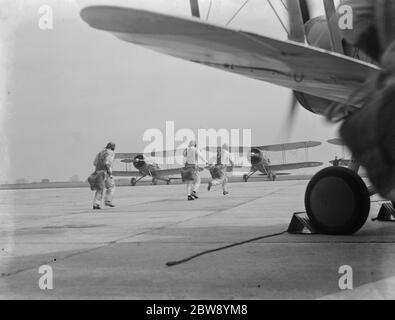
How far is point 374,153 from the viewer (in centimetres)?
256

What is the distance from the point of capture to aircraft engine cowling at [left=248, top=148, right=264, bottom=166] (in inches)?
883

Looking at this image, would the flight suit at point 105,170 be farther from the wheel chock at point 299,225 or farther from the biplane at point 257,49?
the biplane at point 257,49

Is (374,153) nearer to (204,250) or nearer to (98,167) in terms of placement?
(204,250)

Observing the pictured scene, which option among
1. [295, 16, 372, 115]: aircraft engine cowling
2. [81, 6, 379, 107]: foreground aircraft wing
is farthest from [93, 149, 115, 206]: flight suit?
[81, 6, 379, 107]: foreground aircraft wing

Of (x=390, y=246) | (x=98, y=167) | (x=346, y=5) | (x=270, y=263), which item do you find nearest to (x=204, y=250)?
(x=270, y=263)

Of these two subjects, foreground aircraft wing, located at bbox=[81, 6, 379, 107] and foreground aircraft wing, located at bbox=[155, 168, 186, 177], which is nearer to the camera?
foreground aircraft wing, located at bbox=[81, 6, 379, 107]

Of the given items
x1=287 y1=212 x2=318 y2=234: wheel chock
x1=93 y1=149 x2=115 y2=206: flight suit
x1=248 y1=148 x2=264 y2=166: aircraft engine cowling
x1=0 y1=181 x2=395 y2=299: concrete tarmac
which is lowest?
x1=0 y1=181 x2=395 y2=299: concrete tarmac

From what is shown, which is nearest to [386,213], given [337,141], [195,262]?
[195,262]

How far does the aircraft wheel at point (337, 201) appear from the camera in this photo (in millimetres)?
4523

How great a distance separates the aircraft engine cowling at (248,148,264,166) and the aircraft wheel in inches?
687

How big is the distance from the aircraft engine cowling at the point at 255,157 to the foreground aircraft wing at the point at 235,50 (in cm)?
1900

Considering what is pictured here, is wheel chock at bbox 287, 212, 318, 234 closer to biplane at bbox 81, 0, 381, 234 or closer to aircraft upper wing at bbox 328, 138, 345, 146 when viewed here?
biplane at bbox 81, 0, 381, 234

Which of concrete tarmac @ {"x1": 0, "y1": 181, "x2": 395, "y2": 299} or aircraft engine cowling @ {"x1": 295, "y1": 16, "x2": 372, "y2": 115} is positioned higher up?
aircraft engine cowling @ {"x1": 295, "y1": 16, "x2": 372, "y2": 115}
